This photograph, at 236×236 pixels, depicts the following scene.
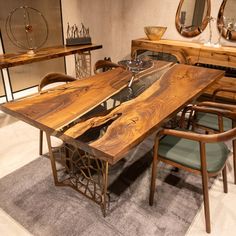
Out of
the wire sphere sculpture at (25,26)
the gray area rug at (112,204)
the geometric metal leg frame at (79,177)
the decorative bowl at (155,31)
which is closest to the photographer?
the gray area rug at (112,204)

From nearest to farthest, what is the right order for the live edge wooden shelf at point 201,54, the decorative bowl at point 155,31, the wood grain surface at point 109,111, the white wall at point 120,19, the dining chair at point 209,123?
the wood grain surface at point 109,111, the dining chair at point 209,123, the live edge wooden shelf at point 201,54, the decorative bowl at point 155,31, the white wall at point 120,19

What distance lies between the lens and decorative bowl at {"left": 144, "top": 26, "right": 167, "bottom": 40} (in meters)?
3.40

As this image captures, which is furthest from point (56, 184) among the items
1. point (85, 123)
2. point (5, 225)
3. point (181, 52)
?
point (181, 52)

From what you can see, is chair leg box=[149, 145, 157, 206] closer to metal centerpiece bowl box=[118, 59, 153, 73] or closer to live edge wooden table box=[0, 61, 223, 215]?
live edge wooden table box=[0, 61, 223, 215]

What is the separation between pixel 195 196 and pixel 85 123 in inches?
42.4

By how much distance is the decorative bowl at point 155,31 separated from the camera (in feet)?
11.1

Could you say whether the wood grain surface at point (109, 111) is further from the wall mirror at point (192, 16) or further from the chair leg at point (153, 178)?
Answer: the wall mirror at point (192, 16)

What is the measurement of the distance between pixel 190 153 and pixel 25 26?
281cm

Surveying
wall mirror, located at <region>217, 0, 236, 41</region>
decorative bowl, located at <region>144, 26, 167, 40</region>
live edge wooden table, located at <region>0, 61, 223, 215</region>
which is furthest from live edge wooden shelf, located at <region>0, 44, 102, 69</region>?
wall mirror, located at <region>217, 0, 236, 41</region>

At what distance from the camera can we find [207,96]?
3.27 m

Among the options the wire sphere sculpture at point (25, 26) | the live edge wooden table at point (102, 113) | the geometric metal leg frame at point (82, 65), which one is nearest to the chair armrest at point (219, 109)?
the live edge wooden table at point (102, 113)

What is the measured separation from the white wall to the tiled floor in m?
2.20

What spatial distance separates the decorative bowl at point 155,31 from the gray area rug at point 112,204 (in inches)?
85.4

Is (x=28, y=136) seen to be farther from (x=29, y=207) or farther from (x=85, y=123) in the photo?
(x=85, y=123)
